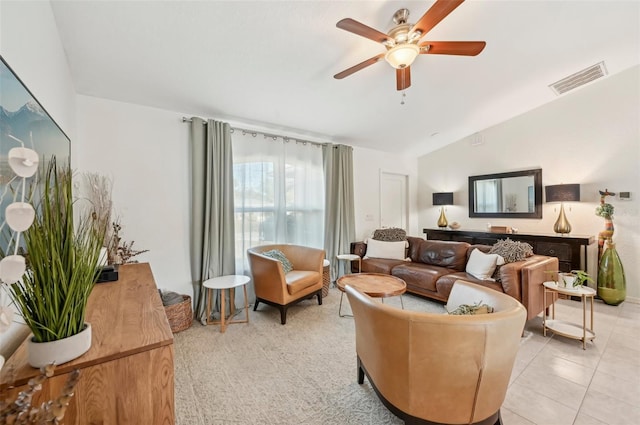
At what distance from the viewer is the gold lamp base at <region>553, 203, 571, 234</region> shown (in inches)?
149

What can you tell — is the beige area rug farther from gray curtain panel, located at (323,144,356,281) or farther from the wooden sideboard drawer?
the wooden sideboard drawer

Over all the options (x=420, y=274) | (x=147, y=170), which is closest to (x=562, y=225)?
(x=420, y=274)

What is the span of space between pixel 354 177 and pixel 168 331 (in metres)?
4.13

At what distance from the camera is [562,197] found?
3.77 m

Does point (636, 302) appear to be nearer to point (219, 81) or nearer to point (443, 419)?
point (443, 419)

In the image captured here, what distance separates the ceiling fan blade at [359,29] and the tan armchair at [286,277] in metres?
2.19

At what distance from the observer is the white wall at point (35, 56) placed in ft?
3.31

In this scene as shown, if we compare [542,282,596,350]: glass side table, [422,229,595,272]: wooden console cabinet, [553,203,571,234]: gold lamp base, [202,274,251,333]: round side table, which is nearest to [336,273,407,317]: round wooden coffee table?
[202,274,251,333]: round side table

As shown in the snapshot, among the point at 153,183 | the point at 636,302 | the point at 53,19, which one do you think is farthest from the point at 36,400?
the point at 636,302

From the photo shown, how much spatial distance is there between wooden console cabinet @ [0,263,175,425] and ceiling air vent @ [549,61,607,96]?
16.7 ft

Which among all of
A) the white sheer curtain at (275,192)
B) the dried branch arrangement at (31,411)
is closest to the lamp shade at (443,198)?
the white sheer curtain at (275,192)

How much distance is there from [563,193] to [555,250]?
841 mm

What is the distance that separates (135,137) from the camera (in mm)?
2811

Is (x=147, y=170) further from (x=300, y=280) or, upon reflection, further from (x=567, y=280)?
(x=567, y=280)
